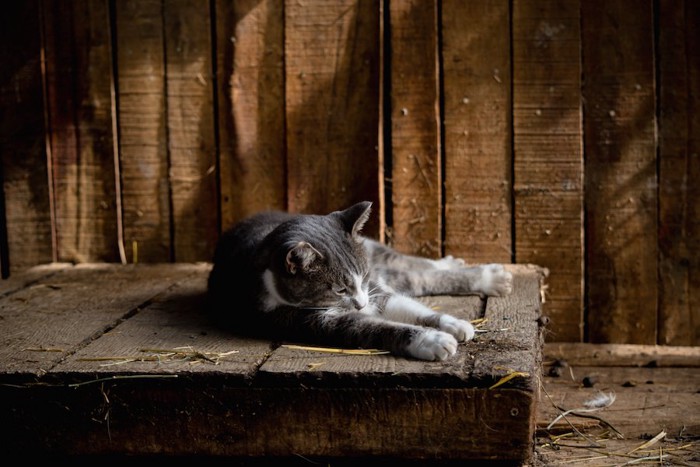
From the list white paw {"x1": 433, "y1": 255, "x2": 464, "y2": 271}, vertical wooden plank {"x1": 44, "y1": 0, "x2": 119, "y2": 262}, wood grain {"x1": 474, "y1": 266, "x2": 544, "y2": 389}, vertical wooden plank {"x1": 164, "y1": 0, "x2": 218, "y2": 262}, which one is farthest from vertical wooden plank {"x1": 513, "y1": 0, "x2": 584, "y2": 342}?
vertical wooden plank {"x1": 44, "y1": 0, "x2": 119, "y2": 262}

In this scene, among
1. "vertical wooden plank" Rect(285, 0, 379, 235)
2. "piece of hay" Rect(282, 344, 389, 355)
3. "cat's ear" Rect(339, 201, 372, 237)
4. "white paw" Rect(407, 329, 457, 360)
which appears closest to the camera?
"white paw" Rect(407, 329, 457, 360)

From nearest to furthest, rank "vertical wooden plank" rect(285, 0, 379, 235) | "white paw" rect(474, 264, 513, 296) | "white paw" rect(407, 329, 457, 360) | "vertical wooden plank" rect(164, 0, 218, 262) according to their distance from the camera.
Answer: "white paw" rect(407, 329, 457, 360), "white paw" rect(474, 264, 513, 296), "vertical wooden plank" rect(285, 0, 379, 235), "vertical wooden plank" rect(164, 0, 218, 262)

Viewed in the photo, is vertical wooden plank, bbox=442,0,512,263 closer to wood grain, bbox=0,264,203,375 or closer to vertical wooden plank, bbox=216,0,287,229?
vertical wooden plank, bbox=216,0,287,229

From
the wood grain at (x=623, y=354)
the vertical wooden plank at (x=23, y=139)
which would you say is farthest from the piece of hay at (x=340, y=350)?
the vertical wooden plank at (x=23, y=139)

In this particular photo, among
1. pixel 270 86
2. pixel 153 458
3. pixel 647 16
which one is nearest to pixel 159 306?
pixel 153 458

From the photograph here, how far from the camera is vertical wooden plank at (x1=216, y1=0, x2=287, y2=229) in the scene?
14.3 feet

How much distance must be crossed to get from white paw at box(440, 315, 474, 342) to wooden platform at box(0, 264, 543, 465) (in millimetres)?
57

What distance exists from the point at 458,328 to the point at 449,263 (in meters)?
1.08

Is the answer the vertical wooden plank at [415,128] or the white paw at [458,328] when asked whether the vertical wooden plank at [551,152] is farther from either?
the white paw at [458,328]

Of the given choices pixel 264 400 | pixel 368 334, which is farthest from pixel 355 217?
pixel 264 400

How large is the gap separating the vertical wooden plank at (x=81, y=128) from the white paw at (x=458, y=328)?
88.6 inches

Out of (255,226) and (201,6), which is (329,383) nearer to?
(255,226)

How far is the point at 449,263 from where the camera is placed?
412cm

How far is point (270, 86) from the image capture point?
4387 millimetres
